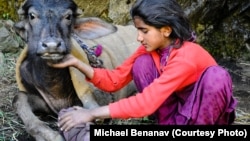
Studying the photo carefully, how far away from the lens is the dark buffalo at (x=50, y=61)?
10.6 feet

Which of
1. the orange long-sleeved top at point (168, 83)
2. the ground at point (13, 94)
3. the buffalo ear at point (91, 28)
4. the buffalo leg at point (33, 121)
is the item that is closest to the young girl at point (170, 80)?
the orange long-sleeved top at point (168, 83)

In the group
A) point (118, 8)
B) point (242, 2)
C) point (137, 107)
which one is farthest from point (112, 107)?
point (242, 2)

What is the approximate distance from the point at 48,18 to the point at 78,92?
0.55 meters

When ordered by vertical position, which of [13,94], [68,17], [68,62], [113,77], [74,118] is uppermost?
[68,17]

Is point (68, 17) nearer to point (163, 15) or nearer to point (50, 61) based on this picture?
point (50, 61)

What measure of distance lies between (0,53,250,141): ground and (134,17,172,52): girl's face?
2.65 ft

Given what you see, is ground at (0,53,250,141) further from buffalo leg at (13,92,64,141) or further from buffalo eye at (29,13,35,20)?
buffalo eye at (29,13,35,20)

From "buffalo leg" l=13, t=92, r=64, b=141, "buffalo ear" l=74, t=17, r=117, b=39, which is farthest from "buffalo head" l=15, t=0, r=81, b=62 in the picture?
"buffalo leg" l=13, t=92, r=64, b=141

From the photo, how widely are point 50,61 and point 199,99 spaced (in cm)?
90

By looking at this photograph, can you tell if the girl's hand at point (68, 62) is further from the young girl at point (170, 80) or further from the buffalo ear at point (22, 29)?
the buffalo ear at point (22, 29)

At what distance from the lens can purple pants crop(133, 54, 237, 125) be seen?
310 cm

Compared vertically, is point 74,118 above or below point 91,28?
below

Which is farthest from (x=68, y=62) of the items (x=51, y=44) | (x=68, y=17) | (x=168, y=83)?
(x=168, y=83)

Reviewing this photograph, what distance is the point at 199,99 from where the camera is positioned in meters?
3.14
